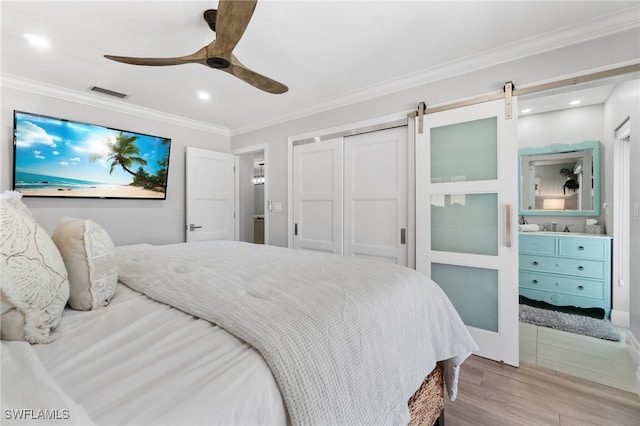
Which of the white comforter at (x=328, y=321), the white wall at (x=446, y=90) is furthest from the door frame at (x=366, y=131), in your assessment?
the white comforter at (x=328, y=321)

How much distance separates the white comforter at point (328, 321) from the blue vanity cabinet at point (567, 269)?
282cm

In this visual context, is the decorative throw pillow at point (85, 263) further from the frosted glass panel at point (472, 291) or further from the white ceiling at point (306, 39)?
the frosted glass panel at point (472, 291)

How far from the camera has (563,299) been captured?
337 cm

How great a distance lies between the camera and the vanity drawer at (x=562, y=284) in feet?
10.4

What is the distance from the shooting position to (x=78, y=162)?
3002 mm

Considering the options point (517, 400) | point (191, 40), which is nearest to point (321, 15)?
point (191, 40)

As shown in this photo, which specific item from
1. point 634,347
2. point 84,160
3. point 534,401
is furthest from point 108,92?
point 634,347

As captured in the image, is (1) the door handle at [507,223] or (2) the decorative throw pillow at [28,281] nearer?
(2) the decorative throw pillow at [28,281]

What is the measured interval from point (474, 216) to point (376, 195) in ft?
3.20

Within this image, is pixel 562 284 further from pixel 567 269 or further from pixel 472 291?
pixel 472 291

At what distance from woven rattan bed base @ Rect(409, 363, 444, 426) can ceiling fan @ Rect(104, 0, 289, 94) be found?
2.00 m

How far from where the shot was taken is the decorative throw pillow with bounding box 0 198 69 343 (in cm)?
71

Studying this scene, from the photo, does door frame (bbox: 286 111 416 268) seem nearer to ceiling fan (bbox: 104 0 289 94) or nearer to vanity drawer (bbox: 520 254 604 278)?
ceiling fan (bbox: 104 0 289 94)

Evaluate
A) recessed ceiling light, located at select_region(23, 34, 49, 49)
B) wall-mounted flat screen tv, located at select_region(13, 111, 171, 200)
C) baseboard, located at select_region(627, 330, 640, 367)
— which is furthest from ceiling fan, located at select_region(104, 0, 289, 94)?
baseboard, located at select_region(627, 330, 640, 367)
